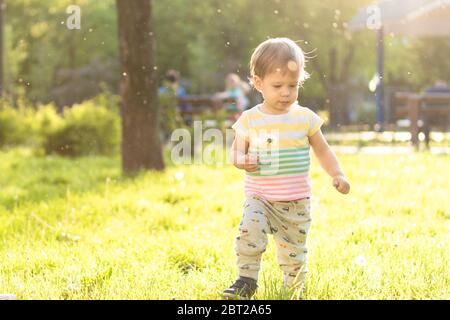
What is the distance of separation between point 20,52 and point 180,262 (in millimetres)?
35783

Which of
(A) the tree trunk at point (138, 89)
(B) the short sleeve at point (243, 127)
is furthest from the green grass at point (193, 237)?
(B) the short sleeve at point (243, 127)

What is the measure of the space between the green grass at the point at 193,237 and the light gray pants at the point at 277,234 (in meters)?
0.12

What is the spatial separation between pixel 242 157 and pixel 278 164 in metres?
Answer: 0.20

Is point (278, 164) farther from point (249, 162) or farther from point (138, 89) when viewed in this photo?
point (138, 89)

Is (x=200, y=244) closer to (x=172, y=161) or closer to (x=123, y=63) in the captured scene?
(x=123, y=63)

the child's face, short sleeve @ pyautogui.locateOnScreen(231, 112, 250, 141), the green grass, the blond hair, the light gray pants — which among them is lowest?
the green grass

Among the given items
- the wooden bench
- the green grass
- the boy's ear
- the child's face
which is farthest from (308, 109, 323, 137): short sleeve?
the wooden bench

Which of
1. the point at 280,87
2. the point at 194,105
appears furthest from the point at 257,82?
the point at 194,105

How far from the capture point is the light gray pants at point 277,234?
3.35 meters

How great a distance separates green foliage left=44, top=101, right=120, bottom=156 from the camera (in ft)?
41.5

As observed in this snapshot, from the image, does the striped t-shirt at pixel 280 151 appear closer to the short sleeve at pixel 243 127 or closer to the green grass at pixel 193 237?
the short sleeve at pixel 243 127

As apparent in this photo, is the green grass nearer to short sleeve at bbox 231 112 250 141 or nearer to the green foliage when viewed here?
short sleeve at bbox 231 112 250 141

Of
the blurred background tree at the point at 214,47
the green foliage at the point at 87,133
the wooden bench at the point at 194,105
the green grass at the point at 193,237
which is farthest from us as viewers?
the blurred background tree at the point at 214,47

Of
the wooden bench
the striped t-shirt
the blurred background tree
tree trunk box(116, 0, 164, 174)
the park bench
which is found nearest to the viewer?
the striped t-shirt
